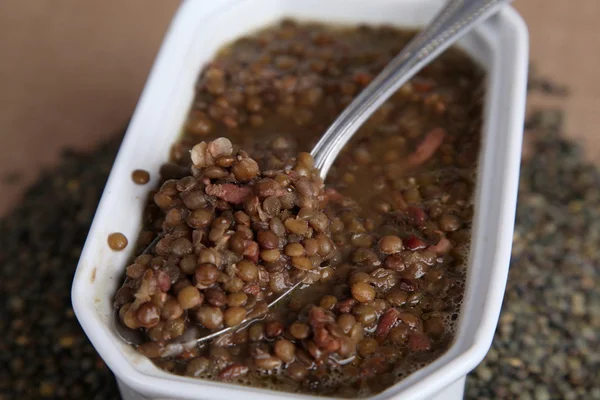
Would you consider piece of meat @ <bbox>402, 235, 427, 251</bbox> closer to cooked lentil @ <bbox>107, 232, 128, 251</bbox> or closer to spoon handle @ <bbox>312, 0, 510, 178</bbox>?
spoon handle @ <bbox>312, 0, 510, 178</bbox>

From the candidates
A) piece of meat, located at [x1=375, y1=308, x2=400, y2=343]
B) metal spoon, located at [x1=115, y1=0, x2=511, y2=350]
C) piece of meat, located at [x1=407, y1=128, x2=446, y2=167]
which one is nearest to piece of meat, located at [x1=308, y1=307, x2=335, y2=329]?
piece of meat, located at [x1=375, y1=308, x2=400, y2=343]

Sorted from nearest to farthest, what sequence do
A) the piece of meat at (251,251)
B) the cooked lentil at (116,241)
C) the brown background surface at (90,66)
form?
the piece of meat at (251,251), the cooked lentil at (116,241), the brown background surface at (90,66)

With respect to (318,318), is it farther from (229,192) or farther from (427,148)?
(427,148)

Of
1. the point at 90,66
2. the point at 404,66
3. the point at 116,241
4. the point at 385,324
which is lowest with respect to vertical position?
the point at 90,66

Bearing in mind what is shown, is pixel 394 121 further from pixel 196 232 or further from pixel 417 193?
pixel 196 232

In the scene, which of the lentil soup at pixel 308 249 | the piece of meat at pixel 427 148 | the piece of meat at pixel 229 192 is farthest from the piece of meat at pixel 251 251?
the piece of meat at pixel 427 148

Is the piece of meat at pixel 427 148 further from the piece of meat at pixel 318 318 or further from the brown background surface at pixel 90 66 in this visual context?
the brown background surface at pixel 90 66

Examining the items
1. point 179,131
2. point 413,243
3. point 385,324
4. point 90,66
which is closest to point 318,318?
point 385,324
